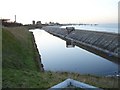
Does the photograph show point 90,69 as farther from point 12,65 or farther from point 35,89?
point 35,89

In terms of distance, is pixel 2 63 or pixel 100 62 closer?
pixel 2 63

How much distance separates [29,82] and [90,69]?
38.3ft

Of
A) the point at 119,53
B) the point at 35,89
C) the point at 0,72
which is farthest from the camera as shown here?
the point at 119,53

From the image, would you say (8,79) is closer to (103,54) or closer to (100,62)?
(100,62)

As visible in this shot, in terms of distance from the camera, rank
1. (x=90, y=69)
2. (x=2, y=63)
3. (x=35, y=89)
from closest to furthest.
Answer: (x=35, y=89) → (x=2, y=63) → (x=90, y=69)

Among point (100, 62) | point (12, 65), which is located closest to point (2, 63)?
point (12, 65)

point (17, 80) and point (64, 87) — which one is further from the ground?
point (64, 87)

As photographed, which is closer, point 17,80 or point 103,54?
point 17,80

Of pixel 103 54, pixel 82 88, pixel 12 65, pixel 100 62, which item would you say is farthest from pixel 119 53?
pixel 82 88

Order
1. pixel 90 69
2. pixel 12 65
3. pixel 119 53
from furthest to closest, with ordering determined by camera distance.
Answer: pixel 119 53
pixel 90 69
pixel 12 65

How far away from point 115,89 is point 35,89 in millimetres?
3977

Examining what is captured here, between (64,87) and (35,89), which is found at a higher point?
(64,87)

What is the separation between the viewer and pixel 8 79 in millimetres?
11148

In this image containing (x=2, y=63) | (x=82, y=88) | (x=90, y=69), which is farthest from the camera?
(x=90, y=69)
